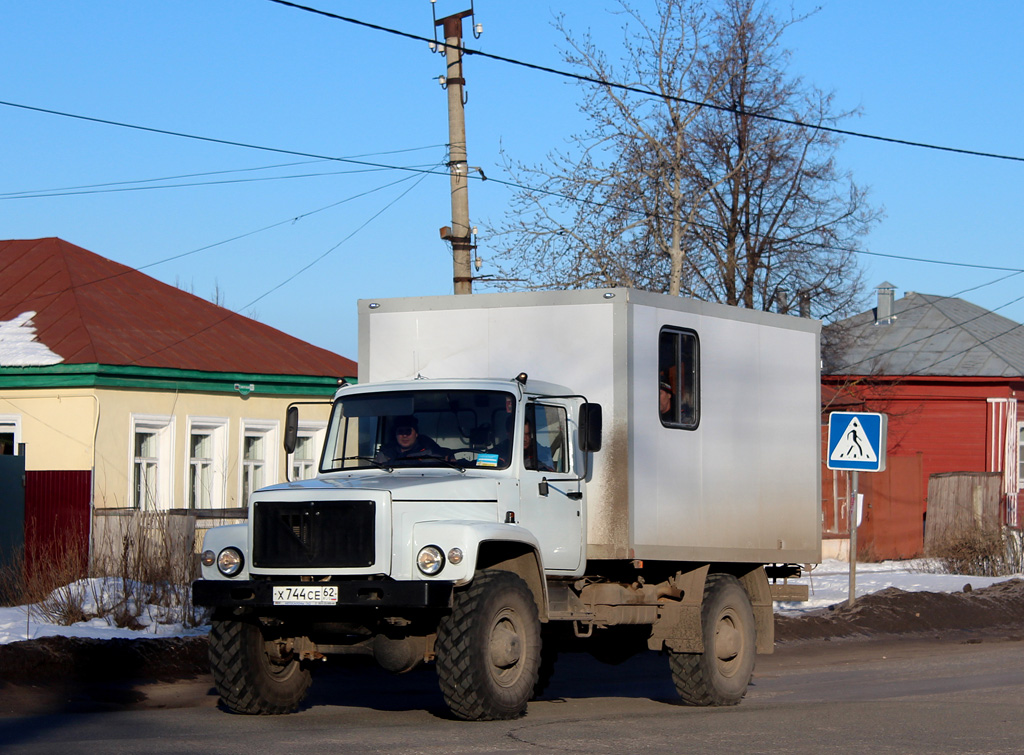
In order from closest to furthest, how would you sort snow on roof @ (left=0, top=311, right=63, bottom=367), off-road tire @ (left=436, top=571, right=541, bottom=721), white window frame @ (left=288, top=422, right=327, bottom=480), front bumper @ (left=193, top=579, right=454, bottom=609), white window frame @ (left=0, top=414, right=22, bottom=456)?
front bumper @ (left=193, top=579, right=454, bottom=609) < off-road tire @ (left=436, top=571, right=541, bottom=721) < snow on roof @ (left=0, top=311, right=63, bottom=367) < white window frame @ (left=0, top=414, right=22, bottom=456) < white window frame @ (left=288, top=422, right=327, bottom=480)

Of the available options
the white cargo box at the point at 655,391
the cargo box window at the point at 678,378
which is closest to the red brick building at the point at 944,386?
the white cargo box at the point at 655,391

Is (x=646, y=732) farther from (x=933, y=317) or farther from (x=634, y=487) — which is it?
(x=933, y=317)

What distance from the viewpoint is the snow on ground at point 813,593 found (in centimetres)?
1369

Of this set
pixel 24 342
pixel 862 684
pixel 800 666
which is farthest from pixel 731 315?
pixel 24 342

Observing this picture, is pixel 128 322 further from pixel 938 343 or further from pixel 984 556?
pixel 938 343

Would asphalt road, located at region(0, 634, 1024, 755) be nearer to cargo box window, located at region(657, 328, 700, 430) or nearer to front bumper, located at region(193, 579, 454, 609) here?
front bumper, located at region(193, 579, 454, 609)

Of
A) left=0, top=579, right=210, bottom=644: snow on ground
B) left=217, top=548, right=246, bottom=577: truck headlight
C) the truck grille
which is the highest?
the truck grille

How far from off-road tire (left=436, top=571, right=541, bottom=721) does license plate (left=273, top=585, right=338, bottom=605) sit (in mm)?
734

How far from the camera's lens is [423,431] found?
10.4 meters

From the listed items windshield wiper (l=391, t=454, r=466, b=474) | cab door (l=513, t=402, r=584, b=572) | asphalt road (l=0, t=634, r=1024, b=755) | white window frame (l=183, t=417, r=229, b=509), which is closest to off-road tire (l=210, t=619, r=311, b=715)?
asphalt road (l=0, t=634, r=1024, b=755)

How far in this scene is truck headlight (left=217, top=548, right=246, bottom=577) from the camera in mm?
9695

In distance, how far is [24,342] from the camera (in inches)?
883

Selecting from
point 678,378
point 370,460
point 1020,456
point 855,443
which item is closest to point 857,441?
point 855,443

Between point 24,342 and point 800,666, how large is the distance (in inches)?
527
